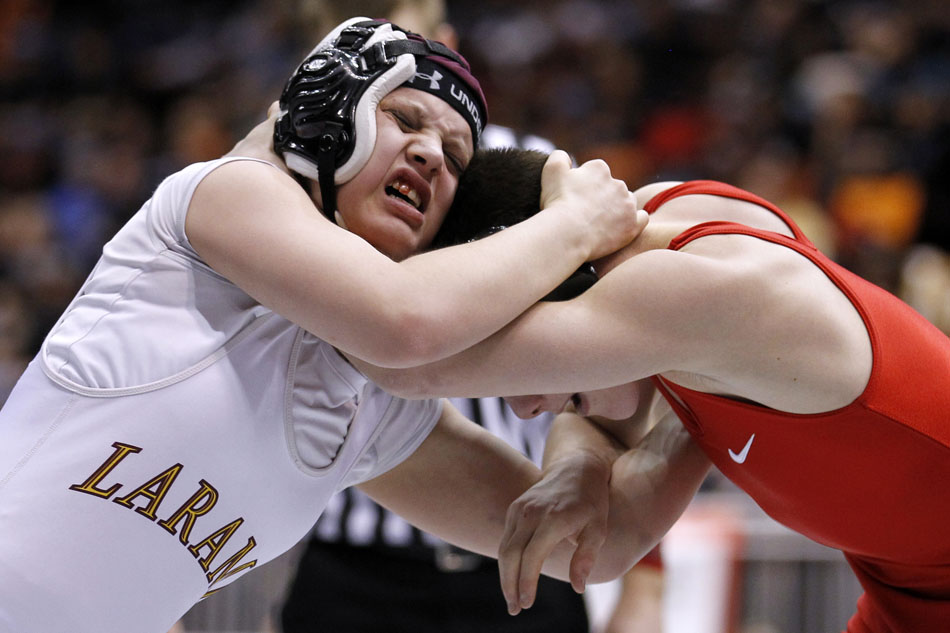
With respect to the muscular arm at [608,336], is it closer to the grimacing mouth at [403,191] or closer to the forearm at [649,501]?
the grimacing mouth at [403,191]

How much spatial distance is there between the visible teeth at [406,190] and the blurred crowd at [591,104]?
4117 millimetres

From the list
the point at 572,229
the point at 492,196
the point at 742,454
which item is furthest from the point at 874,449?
the point at 492,196

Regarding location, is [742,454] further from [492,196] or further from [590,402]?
[492,196]

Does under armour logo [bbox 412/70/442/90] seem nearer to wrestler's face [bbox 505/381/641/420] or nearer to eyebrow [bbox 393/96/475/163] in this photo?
eyebrow [bbox 393/96/475/163]

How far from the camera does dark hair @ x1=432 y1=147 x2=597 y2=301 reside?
7.22 ft

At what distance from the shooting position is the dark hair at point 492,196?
7.22 feet

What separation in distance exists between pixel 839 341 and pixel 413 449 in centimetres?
96

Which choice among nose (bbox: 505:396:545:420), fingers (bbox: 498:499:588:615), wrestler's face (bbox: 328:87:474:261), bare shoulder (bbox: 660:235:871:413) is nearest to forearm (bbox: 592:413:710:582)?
fingers (bbox: 498:499:588:615)

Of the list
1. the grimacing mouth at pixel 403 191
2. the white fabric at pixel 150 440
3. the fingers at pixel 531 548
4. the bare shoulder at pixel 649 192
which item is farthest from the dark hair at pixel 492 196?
the fingers at pixel 531 548

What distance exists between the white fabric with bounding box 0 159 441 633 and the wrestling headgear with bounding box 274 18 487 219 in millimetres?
179

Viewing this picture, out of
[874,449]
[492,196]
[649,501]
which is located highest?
[492,196]

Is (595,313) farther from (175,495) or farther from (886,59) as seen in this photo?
(886,59)

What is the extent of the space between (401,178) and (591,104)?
6421 mm

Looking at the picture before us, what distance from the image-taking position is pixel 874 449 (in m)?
2.05
